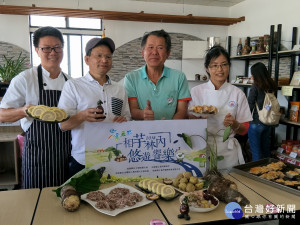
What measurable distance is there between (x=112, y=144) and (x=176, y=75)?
0.78m

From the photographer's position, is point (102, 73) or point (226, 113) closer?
point (102, 73)

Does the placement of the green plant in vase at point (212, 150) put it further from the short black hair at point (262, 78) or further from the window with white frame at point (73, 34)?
the window with white frame at point (73, 34)

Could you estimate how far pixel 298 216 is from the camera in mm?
1451

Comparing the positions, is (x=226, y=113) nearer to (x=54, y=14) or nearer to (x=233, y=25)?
(x=54, y=14)

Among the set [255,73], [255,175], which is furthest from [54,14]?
[255,175]

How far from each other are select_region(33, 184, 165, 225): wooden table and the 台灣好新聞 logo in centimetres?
35

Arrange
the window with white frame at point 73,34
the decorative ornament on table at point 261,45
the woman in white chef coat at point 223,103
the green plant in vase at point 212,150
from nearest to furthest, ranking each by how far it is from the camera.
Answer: the green plant in vase at point 212,150 → the woman in white chef coat at point 223,103 → the decorative ornament on table at point 261,45 → the window with white frame at point 73,34

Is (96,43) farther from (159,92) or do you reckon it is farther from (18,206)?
(18,206)

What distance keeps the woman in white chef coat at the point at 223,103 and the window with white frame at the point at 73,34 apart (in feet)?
14.2

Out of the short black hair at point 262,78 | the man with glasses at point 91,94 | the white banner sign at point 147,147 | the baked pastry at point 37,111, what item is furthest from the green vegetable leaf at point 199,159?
the short black hair at point 262,78

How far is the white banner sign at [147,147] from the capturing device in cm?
167

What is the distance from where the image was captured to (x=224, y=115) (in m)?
2.03

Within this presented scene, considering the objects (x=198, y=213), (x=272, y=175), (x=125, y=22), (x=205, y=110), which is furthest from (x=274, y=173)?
(x=125, y=22)

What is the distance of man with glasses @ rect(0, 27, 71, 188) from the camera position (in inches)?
74.5
